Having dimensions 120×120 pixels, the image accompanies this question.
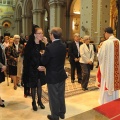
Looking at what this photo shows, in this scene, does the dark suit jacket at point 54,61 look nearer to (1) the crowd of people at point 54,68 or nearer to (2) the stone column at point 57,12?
(1) the crowd of people at point 54,68

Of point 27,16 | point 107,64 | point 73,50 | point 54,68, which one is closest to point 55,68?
point 54,68

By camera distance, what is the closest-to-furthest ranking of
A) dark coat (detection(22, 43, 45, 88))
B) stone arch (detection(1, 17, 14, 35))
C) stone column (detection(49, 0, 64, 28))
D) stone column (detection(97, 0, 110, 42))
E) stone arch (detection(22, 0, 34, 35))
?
1. dark coat (detection(22, 43, 45, 88))
2. stone column (detection(97, 0, 110, 42))
3. stone column (detection(49, 0, 64, 28))
4. stone arch (detection(22, 0, 34, 35))
5. stone arch (detection(1, 17, 14, 35))

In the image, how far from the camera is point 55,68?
13.5 ft

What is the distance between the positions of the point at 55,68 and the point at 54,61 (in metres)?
0.13

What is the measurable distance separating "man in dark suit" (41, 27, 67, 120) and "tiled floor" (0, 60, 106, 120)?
1.75 feet

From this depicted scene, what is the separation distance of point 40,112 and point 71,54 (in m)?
3.38

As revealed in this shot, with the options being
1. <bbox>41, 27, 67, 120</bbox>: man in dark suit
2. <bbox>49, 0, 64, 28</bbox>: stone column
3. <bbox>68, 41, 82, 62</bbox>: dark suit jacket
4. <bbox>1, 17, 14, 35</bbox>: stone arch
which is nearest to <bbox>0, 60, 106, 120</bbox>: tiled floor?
<bbox>41, 27, 67, 120</bbox>: man in dark suit

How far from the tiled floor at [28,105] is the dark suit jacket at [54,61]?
2.50ft

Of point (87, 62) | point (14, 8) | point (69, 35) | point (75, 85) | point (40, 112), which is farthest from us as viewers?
point (14, 8)

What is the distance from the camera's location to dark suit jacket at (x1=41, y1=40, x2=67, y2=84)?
158 inches

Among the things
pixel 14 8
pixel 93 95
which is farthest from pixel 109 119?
pixel 14 8

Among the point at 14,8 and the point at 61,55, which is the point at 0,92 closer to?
the point at 61,55

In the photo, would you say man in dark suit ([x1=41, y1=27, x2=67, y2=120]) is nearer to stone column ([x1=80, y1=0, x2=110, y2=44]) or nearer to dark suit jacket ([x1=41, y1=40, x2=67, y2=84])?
dark suit jacket ([x1=41, y1=40, x2=67, y2=84])

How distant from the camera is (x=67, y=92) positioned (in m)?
6.85
